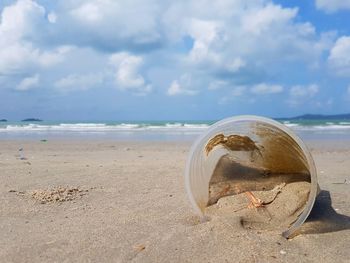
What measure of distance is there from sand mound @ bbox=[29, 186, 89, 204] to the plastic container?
1.74 m

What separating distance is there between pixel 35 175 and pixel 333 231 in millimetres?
4591

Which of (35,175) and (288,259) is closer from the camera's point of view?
Result: (288,259)

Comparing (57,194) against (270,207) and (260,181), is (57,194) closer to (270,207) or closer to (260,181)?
(260,181)

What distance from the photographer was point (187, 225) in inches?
151

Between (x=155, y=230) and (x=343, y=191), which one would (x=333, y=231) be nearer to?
(x=155, y=230)

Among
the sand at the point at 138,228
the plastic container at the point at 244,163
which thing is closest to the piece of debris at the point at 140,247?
the sand at the point at 138,228

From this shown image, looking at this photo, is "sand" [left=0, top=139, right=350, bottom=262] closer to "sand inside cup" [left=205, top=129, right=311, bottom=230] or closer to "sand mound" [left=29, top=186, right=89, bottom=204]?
"sand mound" [left=29, top=186, right=89, bottom=204]

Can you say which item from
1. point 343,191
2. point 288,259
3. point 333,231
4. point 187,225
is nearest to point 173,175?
point 343,191

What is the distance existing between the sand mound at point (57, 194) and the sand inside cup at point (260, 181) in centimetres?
177

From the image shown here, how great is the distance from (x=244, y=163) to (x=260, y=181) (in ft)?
1.03

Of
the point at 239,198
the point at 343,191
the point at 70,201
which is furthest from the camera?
the point at 343,191

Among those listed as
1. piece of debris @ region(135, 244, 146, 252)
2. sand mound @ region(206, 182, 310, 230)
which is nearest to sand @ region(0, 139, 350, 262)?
piece of debris @ region(135, 244, 146, 252)

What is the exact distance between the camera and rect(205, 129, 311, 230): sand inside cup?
3871mm

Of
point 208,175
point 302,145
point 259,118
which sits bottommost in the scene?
point 208,175
